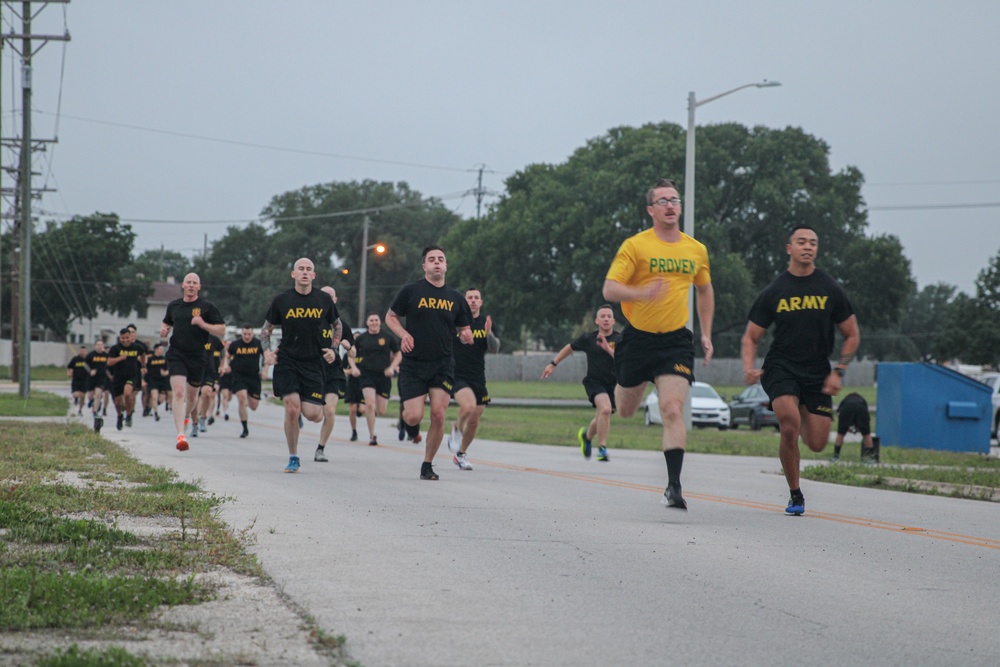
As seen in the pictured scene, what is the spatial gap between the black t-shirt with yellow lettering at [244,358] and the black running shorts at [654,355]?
45.3 feet

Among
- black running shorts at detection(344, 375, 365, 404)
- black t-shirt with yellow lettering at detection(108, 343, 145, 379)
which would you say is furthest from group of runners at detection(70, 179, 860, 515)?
black t-shirt with yellow lettering at detection(108, 343, 145, 379)

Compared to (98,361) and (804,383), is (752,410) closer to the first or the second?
(98,361)

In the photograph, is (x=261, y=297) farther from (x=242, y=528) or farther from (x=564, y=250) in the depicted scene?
(x=242, y=528)

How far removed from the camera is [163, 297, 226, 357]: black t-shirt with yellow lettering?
1487cm

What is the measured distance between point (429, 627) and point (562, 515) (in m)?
4.16

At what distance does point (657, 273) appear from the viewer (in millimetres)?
9391

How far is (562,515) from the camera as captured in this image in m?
8.94

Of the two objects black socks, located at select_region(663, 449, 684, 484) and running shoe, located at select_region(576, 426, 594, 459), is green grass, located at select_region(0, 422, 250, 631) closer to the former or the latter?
black socks, located at select_region(663, 449, 684, 484)

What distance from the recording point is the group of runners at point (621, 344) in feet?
30.1

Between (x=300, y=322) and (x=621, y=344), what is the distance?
446cm

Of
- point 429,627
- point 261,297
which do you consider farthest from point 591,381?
point 261,297

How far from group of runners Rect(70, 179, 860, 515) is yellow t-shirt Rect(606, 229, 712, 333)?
11mm

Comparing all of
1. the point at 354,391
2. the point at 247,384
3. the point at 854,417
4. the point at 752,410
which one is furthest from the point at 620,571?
the point at 752,410

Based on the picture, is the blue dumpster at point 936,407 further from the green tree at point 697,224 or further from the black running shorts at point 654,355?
the green tree at point 697,224
